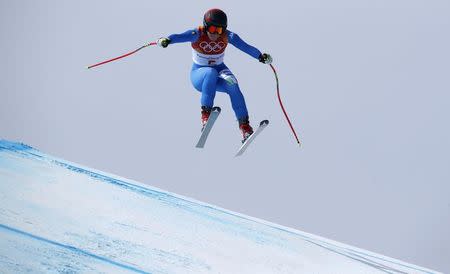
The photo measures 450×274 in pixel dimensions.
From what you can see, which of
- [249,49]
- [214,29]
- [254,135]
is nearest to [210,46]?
[214,29]

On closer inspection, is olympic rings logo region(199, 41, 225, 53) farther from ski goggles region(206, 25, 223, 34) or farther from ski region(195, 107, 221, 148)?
ski region(195, 107, 221, 148)

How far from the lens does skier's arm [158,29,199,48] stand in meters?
5.64

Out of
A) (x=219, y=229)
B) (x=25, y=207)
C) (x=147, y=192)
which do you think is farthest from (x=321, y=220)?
(x=25, y=207)

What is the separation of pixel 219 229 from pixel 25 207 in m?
2.43

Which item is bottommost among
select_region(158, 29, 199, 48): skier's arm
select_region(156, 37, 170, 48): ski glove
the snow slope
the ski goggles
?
the snow slope

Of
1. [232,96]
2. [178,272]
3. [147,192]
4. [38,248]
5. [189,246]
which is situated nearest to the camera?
[38,248]

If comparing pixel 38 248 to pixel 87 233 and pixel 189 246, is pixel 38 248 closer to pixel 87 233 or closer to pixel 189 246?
pixel 87 233

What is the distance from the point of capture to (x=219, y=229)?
5984 millimetres

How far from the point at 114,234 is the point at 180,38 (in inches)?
99.1

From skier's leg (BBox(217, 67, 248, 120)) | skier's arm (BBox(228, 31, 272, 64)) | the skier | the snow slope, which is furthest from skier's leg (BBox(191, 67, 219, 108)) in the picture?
the snow slope

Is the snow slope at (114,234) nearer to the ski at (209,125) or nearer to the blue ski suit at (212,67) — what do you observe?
the ski at (209,125)

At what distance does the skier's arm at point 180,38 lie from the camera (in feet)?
18.5

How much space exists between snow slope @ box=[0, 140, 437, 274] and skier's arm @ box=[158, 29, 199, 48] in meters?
1.78

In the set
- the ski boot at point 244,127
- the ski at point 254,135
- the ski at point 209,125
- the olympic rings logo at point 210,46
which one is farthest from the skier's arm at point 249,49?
the ski at point 209,125
